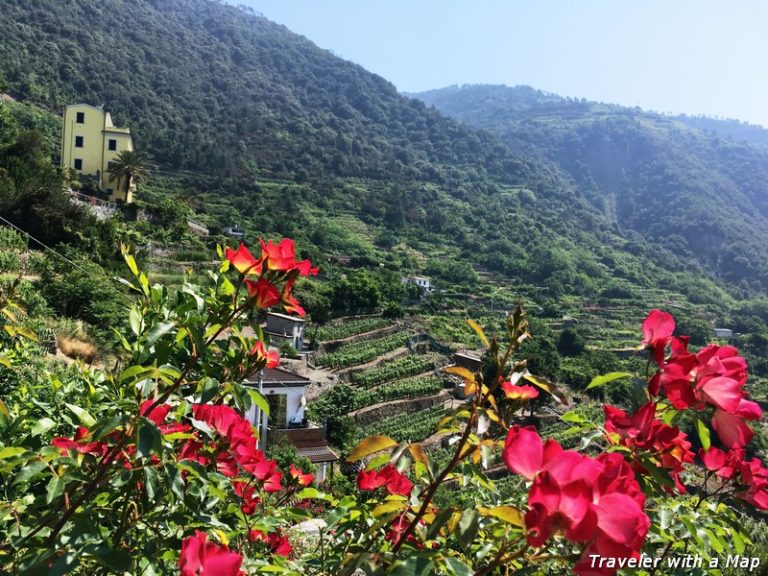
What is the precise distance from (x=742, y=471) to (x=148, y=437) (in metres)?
1.04

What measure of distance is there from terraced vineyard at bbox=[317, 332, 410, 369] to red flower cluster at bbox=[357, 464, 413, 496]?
59.3ft

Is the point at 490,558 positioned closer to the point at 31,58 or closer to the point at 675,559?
the point at 675,559

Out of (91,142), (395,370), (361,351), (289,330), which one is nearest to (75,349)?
(289,330)

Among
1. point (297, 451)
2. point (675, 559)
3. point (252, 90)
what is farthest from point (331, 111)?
point (675, 559)

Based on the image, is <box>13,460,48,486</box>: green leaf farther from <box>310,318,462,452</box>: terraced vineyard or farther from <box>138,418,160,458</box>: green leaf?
<box>310,318,462,452</box>: terraced vineyard

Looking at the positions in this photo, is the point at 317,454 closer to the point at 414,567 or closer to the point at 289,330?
the point at 289,330

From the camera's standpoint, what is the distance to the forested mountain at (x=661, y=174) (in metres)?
78.3

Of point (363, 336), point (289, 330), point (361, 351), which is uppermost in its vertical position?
point (289, 330)

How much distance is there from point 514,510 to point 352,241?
3899 centimetres

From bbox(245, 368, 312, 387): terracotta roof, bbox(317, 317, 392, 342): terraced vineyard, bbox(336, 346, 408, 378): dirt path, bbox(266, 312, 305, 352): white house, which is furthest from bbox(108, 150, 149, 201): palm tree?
bbox(245, 368, 312, 387): terracotta roof

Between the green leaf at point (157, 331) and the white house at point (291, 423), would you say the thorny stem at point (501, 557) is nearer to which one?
the green leaf at point (157, 331)

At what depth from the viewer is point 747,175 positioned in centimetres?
11481

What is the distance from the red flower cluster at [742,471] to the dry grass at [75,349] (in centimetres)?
720

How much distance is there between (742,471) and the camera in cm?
99
